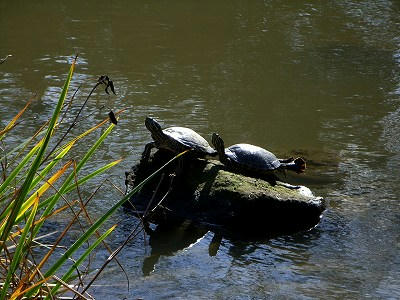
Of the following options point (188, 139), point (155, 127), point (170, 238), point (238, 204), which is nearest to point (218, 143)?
point (188, 139)

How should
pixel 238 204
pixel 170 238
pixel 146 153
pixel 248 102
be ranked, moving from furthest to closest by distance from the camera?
pixel 248 102 < pixel 146 153 < pixel 238 204 < pixel 170 238

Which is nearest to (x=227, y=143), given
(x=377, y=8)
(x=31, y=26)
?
(x=31, y=26)

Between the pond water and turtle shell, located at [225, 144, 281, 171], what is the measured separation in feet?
1.82

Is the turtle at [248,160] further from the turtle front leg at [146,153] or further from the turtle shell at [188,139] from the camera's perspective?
the turtle front leg at [146,153]

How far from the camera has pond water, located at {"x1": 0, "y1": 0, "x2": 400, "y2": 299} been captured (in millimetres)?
4258

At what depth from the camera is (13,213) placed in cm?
232

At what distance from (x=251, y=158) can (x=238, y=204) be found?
528 mm

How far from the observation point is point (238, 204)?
194 inches

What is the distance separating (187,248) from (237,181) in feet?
2.47

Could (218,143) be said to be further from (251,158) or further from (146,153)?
(146,153)

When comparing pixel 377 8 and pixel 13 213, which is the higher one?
pixel 13 213

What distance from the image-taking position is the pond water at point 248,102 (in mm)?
4258

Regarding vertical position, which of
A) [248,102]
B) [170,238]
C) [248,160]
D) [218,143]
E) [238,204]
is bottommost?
[248,102]

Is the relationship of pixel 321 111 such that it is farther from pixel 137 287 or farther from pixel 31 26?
pixel 31 26
